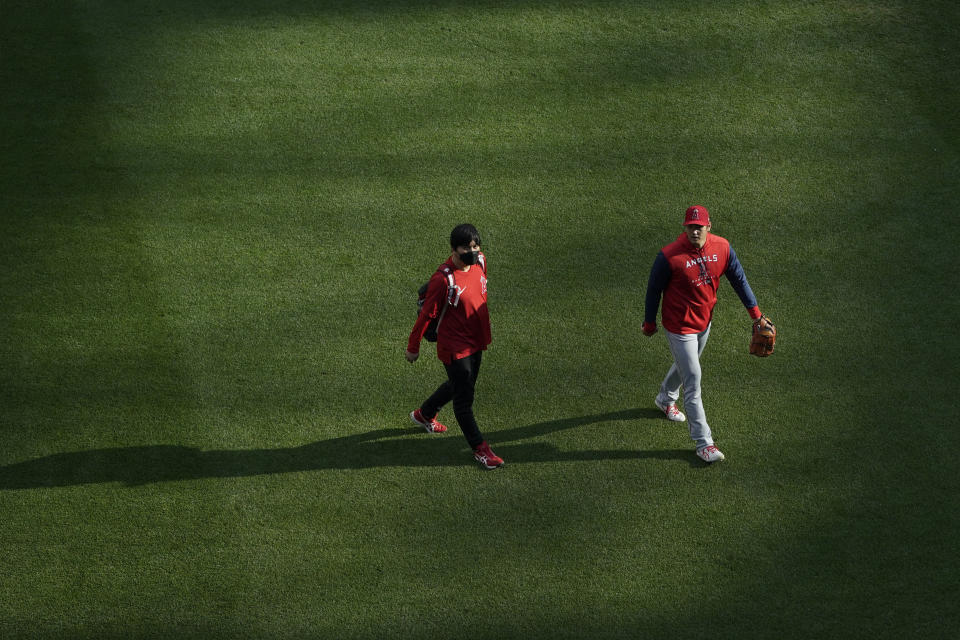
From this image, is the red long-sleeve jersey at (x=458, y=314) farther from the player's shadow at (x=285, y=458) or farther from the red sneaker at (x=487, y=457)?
the player's shadow at (x=285, y=458)

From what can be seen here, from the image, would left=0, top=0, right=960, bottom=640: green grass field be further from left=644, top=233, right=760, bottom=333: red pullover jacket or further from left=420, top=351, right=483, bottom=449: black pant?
left=644, top=233, right=760, bottom=333: red pullover jacket

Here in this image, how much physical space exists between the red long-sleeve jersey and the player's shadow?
89 cm

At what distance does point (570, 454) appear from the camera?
22.5ft

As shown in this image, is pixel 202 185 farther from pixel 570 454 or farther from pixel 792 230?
pixel 792 230

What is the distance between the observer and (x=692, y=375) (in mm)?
6461

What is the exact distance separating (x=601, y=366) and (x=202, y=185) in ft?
14.0

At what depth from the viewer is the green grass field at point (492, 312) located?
19.8 feet

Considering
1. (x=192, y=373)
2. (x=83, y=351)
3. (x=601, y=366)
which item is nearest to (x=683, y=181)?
(x=601, y=366)

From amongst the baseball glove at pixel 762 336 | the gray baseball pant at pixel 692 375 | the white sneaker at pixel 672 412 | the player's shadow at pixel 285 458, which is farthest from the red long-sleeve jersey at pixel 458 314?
the baseball glove at pixel 762 336

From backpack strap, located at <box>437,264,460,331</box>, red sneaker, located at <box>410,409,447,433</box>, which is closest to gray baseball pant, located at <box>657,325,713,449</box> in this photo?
backpack strap, located at <box>437,264,460,331</box>

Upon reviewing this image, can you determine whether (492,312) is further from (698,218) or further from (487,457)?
(698,218)

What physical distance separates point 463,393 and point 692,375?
1630mm

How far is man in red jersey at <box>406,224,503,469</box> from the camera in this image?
241 inches

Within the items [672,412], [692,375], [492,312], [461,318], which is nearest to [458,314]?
[461,318]
